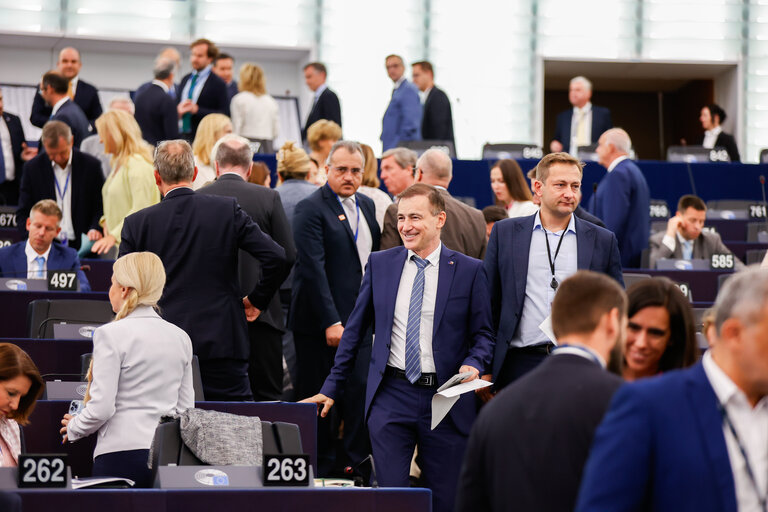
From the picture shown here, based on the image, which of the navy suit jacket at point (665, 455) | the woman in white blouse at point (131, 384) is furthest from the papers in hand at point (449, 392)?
the navy suit jacket at point (665, 455)

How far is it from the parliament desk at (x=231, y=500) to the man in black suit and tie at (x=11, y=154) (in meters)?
7.83

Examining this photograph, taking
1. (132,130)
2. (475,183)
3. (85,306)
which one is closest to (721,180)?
(475,183)

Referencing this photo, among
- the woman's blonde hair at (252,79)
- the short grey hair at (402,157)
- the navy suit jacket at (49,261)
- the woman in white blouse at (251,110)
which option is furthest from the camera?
the woman in white blouse at (251,110)

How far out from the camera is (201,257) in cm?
516

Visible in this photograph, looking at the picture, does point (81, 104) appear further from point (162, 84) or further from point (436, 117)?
point (436, 117)

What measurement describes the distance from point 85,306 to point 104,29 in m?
10.9

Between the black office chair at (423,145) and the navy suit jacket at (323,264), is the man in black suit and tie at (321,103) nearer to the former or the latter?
the black office chair at (423,145)

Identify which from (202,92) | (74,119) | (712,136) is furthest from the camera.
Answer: (712,136)

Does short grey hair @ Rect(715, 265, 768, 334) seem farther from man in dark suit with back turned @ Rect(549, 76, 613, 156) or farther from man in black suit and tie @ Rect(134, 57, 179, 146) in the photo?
man in dark suit with back turned @ Rect(549, 76, 613, 156)

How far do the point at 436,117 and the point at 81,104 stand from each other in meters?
3.56

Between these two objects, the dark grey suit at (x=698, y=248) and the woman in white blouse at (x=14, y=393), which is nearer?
the woman in white blouse at (x=14, y=393)

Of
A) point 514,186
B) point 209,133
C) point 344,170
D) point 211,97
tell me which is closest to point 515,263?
point 344,170

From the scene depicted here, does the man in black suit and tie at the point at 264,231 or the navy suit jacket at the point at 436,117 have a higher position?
the navy suit jacket at the point at 436,117

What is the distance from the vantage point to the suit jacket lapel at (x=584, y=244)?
4.62m
